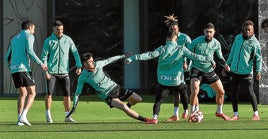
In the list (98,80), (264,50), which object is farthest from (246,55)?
(264,50)

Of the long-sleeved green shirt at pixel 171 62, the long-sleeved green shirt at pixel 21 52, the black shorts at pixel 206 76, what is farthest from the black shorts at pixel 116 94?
the black shorts at pixel 206 76

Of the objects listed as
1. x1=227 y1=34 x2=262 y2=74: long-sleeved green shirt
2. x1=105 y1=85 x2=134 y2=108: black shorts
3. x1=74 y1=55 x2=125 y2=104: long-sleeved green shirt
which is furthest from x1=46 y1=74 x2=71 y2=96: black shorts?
x1=227 y1=34 x2=262 y2=74: long-sleeved green shirt

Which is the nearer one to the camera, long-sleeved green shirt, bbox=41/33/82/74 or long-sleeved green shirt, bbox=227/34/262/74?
long-sleeved green shirt, bbox=41/33/82/74

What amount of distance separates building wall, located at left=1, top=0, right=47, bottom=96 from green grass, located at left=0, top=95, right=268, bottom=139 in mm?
6255

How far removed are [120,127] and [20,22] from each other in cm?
1245

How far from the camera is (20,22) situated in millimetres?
28266

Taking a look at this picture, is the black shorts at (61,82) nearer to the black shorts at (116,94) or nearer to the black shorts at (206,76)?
the black shorts at (116,94)

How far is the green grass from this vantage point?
48.5 ft

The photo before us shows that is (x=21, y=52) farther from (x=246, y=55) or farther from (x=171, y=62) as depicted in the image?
(x=246, y=55)

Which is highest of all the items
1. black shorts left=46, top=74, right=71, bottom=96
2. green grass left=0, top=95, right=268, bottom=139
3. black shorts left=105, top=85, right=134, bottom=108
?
black shorts left=46, top=74, right=71, bottom=96

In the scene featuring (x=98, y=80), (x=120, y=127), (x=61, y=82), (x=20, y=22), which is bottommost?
(x=120, y=127)

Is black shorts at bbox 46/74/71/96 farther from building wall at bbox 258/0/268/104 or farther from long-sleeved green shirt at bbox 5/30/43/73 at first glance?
building wall at bbox 258/0/268/104

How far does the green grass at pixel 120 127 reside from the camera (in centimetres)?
1477

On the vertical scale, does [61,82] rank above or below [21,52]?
below
